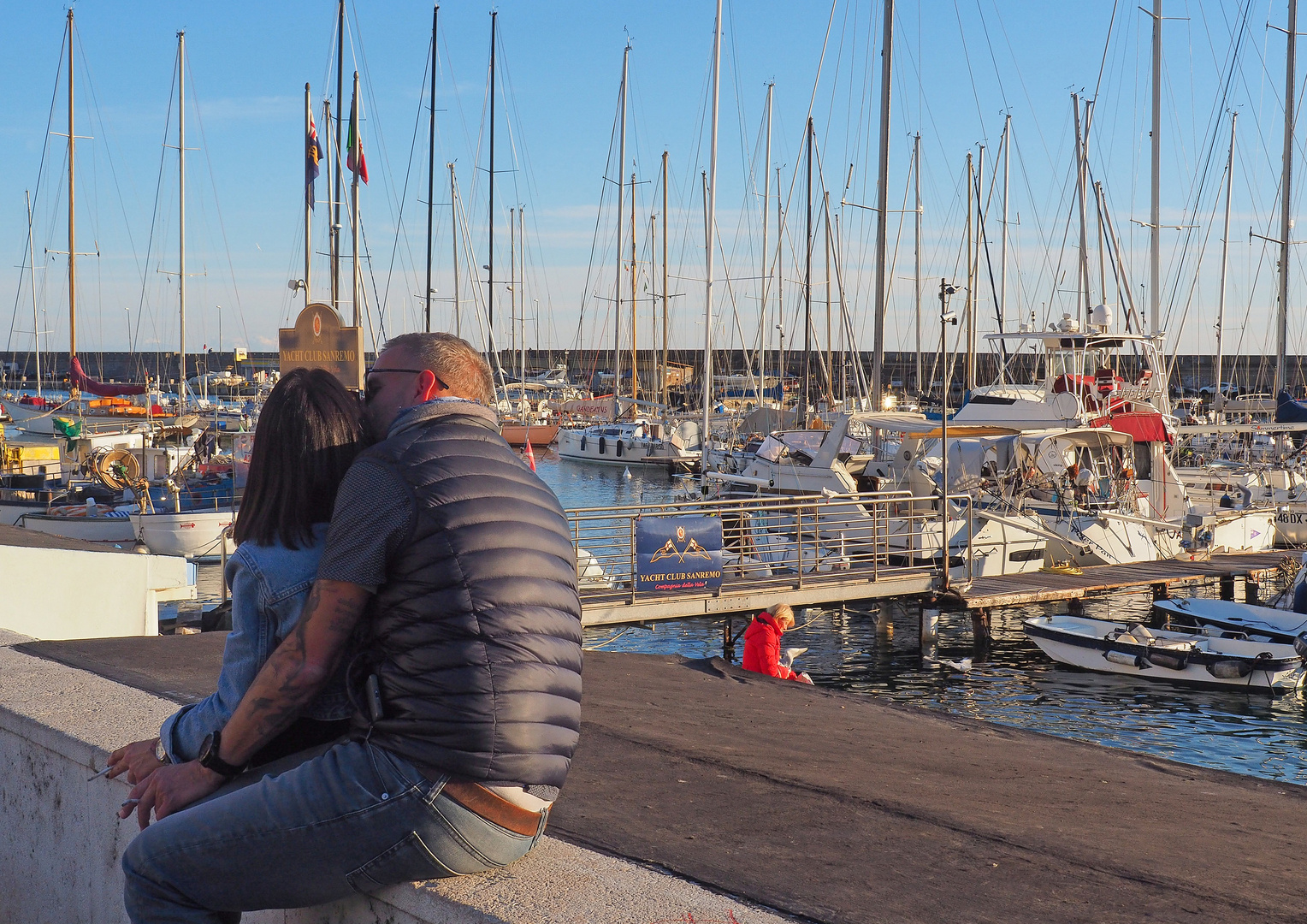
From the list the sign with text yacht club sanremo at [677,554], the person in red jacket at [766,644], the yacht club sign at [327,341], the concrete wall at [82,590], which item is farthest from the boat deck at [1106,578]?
the concrete wall at [82,590]

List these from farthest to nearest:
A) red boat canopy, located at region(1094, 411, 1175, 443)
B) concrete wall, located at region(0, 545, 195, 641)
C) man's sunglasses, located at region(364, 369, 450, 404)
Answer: red boat canopy, located at region(1094, 411, 1175, 443)
concrete wall, located at region(0, 545, 195, 641)
man's sunglasses, located at region(364, 369, 450, 404)

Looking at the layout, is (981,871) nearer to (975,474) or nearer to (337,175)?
(975,474)

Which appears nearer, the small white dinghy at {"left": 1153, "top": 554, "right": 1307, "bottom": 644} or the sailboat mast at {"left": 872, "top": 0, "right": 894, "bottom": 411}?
the small white dinghy at {"left": 1153, "top": 554, "right": 1307, "bottom": 644}

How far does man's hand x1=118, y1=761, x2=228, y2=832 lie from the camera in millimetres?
2830

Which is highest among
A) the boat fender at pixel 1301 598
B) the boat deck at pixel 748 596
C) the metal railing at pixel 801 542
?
the metal railing at pixel 801 542

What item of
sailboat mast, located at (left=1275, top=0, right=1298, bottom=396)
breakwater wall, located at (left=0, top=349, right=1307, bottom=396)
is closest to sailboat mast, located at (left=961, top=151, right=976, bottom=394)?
breakwater wall, located at (left=0, top=349, right=1307, bottom=396)

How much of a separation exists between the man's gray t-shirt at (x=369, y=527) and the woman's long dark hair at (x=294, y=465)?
254 millimetres

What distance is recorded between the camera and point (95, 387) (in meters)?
50.4

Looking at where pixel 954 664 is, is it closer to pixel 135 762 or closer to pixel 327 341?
pixel 327 341

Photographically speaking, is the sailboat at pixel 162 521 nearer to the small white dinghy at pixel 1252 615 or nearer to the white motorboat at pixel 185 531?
the white motorboat at pixel 185 531

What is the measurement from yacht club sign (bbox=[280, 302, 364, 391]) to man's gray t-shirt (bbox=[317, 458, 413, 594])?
7762 mm

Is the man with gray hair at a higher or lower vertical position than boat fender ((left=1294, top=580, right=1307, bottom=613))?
higher

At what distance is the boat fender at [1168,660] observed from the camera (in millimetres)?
16312

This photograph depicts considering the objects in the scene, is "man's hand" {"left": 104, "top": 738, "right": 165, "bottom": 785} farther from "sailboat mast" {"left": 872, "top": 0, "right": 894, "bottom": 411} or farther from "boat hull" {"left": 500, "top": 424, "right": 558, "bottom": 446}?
"boat hull" {"left": 500, "top": 424, "right": 558, "bottom": 446}
